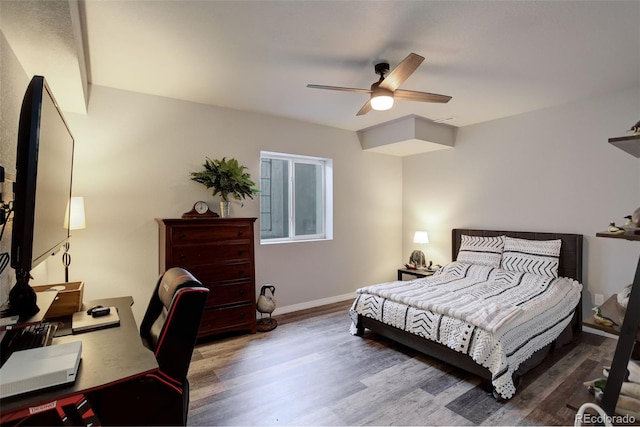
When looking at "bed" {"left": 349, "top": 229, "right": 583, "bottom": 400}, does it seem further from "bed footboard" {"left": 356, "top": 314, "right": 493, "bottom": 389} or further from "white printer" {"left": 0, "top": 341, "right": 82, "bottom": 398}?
"white printer" {"left": 0, "top": 341, "right": 82, "bottom": 398}

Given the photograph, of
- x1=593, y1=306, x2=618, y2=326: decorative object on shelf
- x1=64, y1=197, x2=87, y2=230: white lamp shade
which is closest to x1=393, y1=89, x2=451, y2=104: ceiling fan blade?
x1=593, y1=306, x2=618, y2=326: decorative object on shelf

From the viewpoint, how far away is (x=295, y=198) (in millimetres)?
4352

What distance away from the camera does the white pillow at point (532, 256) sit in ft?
11.1

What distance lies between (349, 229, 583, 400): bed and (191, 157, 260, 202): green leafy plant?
1713 millimetres

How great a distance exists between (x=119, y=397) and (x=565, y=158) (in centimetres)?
445

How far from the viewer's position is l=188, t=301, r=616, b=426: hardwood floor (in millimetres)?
1995

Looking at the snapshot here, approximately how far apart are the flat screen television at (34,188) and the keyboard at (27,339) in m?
0.12

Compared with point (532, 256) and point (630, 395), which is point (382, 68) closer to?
point (630, 395)

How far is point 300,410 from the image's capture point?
81.4 inches

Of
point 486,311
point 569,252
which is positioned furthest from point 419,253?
point 486,311

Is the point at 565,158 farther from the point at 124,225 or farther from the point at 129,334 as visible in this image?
the point at 124,225

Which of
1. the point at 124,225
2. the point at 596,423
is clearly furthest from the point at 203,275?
the point at 596,423

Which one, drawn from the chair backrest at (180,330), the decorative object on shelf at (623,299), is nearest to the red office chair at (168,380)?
the chair backrest at (180,330)

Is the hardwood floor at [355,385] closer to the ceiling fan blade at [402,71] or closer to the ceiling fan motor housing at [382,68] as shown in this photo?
the ceiling fan blade at [402,71]
